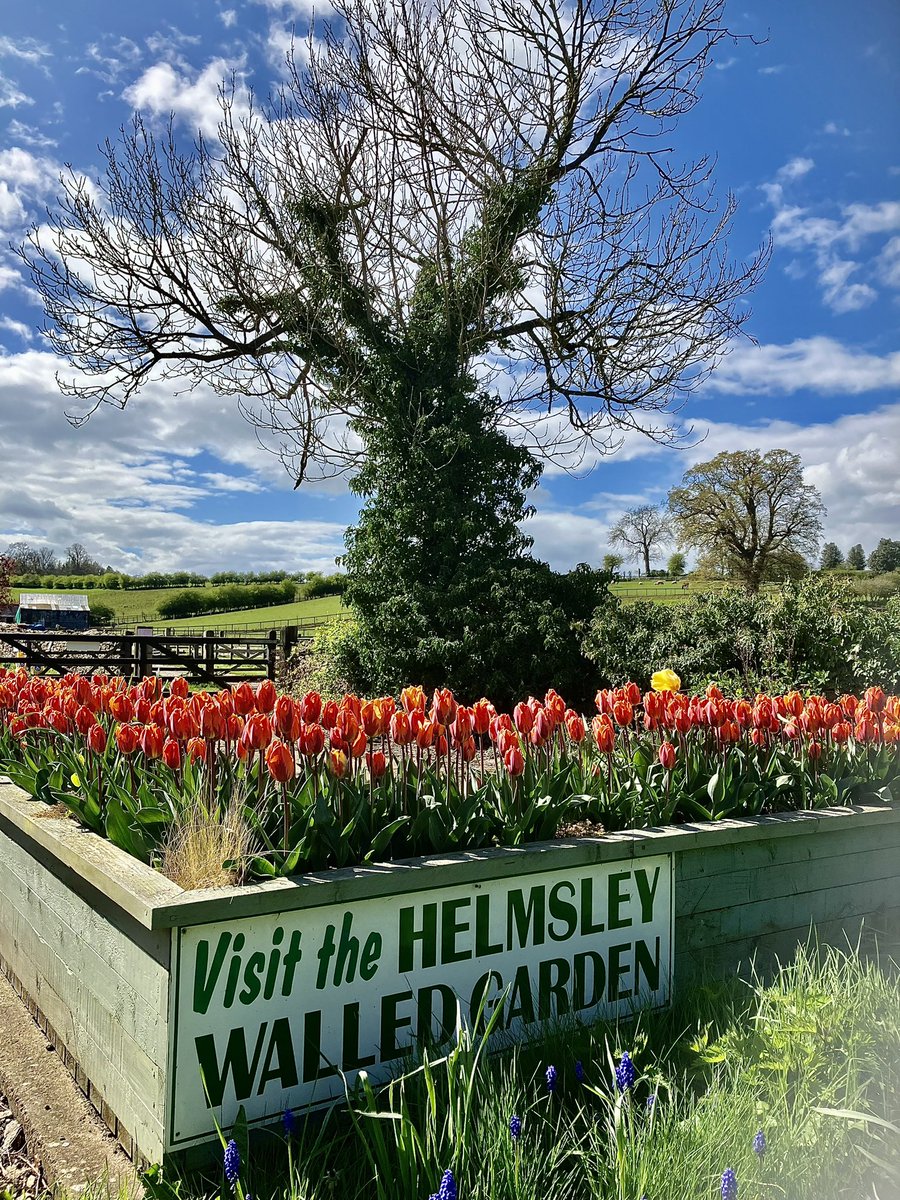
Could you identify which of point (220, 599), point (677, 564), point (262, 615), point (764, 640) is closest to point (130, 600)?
point (220, 599)

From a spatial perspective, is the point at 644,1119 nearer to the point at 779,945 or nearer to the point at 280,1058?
the point at 280,1058

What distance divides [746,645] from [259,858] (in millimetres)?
5871

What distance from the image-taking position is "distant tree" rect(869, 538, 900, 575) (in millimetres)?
1146

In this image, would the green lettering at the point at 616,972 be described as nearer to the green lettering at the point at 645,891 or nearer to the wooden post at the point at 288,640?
the green lettering at the point at 645,891

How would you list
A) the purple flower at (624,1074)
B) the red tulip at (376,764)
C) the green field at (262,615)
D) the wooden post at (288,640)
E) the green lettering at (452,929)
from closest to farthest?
the purple flower at (624,1074)
the green lettering at (452,929)
the red tulip at (376,764)
the wooden post at (288,640)
the green field at (262,615)

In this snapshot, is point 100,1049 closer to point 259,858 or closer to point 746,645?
point 259,858

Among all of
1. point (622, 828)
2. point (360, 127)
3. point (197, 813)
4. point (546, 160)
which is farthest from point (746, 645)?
point (360, 127)

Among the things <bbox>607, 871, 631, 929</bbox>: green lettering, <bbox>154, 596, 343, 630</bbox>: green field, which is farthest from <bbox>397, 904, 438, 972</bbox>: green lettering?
<bbox>154, 596, 343, 630</bbox>: green field

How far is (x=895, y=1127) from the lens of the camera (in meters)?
1.55

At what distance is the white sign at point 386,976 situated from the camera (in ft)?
6.24

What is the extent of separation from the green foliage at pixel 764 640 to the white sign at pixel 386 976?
3929 millimetres

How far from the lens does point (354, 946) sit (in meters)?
2.09

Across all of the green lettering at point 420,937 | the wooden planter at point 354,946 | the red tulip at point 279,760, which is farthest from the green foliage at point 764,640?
the red tulip at point 279,760

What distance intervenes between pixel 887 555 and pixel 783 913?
7.32 ft
